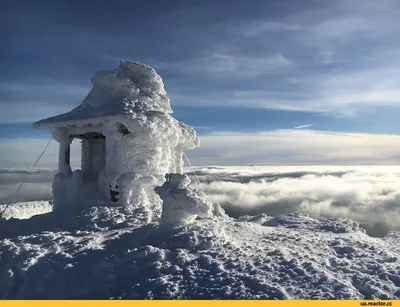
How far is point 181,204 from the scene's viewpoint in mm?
15289

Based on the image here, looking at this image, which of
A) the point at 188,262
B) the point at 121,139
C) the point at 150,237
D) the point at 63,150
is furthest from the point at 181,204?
the point at 63,150

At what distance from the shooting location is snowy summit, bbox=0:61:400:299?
39.7 ft

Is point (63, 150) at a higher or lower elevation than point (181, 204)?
higher

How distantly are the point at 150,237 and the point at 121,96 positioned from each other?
8.72 m

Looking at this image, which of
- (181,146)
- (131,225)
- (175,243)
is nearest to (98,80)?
(181,146)

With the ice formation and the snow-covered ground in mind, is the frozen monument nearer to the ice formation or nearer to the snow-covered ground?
the snow-covered ground

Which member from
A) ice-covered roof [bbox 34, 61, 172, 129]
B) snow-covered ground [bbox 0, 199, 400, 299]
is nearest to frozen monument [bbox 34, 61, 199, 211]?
ice-covered roof [bbox 34, 61, 172, 129]

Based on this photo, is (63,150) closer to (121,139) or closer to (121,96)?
(121,139)

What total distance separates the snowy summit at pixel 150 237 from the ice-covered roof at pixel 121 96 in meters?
0.05

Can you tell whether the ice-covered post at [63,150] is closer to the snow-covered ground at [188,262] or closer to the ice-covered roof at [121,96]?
the ice-covered roof at [121,96]

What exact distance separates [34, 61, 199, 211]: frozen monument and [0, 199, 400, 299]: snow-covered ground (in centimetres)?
254

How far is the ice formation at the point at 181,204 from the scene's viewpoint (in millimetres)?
15203

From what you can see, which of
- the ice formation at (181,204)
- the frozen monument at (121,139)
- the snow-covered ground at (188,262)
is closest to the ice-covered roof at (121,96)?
the frozen monument at (121,139)

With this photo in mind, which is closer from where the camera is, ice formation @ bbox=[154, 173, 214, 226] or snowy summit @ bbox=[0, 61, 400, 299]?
snowy summit @ bbox=[0, 61, 400, 299]
